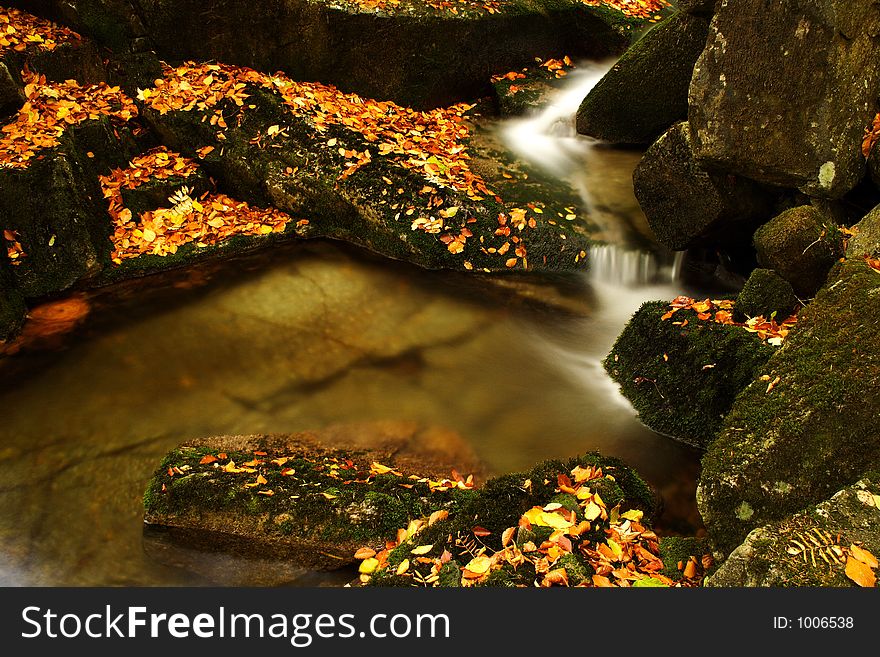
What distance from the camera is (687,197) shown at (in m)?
6.49

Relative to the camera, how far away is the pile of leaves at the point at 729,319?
471 cm

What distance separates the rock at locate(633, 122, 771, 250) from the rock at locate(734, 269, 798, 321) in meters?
1.40

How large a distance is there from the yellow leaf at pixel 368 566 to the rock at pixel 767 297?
3.32 meters

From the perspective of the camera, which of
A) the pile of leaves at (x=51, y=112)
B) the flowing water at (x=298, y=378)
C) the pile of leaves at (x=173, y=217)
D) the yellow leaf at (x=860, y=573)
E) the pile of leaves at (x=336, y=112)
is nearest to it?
the yellow leaf at (x=860, y=573)

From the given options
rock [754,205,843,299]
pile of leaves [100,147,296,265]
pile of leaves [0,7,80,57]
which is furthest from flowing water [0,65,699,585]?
pile of leaves [0,7,80,57]

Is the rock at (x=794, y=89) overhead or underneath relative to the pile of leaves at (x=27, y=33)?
overhead

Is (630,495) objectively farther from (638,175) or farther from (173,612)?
(638,175)

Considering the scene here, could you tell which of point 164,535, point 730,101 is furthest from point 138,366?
point 730,101

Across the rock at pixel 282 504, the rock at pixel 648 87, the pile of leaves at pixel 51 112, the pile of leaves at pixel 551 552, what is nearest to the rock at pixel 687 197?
the rock at pixel 648 87

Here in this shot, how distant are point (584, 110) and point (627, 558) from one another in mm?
6780

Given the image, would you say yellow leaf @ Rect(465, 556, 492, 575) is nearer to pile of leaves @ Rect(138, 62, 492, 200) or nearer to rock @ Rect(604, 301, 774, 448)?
rock @ Rect(604, 301, 774, 448)

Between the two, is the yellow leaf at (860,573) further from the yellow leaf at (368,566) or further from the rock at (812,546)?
the yellow leaf at (368,566)

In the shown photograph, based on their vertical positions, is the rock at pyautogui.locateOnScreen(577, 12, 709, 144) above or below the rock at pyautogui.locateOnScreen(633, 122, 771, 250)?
above

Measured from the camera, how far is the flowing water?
15.4 ft
